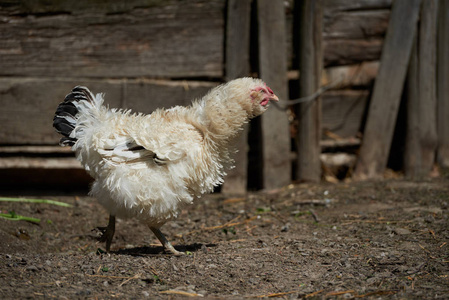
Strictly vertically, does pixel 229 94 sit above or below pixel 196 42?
below

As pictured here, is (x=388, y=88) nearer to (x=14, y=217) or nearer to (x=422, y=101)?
→ (x=422, y=101)

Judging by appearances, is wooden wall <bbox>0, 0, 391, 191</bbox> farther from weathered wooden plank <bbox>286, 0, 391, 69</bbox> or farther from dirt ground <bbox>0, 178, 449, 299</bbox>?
dirt ground <bbox>0, 178, 449, 299</bbox>

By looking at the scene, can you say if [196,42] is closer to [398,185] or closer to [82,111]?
[82,111]

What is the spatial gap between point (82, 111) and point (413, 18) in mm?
4372

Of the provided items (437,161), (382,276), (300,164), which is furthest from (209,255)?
(437,161)

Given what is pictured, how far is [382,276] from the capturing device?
3.05 m

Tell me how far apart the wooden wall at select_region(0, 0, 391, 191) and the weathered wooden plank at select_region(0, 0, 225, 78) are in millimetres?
11

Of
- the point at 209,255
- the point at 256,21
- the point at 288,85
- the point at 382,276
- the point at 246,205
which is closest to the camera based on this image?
the point at 382,276

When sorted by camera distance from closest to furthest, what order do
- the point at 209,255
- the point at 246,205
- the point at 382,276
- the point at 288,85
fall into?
1. the point at 382,276
2. the point at 209,255
3. the point at 246,205
4. the point at 288,85

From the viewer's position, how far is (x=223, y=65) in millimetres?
5664

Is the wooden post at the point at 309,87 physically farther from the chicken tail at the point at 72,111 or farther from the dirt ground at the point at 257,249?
the chicken tail at the point at 72,111

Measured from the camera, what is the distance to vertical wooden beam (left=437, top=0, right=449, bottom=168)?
6.13 m

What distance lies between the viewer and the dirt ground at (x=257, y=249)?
288cm

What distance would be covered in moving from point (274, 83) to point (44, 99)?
2.70m
